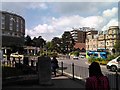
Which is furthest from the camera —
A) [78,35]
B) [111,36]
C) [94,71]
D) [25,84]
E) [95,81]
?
[78,35]

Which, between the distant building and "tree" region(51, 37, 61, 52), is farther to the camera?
"tree" region(51, 37, 61, 52)

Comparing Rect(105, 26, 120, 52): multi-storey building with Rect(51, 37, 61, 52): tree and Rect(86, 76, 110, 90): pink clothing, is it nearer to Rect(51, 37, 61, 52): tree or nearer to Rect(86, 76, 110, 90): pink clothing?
Rect(51, 37, 61, 52): tree

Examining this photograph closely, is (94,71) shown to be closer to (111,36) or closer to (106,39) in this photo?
(111,36)

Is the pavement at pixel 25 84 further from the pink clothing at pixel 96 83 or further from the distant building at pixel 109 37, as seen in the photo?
the distant building at pixel 109 37

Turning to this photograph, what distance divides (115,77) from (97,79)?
614 cm

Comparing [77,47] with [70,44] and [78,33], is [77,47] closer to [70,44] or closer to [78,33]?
[70,44]

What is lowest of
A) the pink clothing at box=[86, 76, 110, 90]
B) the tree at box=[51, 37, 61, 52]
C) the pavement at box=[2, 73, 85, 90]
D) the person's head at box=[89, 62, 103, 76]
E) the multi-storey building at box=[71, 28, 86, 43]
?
the pavement at box=[2, 73, 85, 90]

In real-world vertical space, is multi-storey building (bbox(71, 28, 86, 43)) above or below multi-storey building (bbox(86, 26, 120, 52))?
above

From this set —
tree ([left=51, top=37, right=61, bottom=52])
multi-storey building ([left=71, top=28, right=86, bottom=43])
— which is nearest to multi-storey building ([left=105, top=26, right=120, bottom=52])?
tree ([left=51, top=37, right=61, bottom=52])

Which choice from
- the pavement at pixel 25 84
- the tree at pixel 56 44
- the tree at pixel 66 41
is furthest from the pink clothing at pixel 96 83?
the tree at pixel 66 41

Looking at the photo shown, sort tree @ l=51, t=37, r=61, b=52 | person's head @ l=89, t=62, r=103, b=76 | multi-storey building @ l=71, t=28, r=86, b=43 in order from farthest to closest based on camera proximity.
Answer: multi-storey building @ l=71, t=28, r=86, b=43, tree @ l=51, t=37, r=61, b=52, person's head @ l=89, t=62, r=103, b=76

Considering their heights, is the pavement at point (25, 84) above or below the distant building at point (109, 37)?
below

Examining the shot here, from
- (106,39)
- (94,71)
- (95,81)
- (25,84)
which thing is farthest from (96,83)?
(106,39)

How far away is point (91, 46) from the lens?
5527 inches
